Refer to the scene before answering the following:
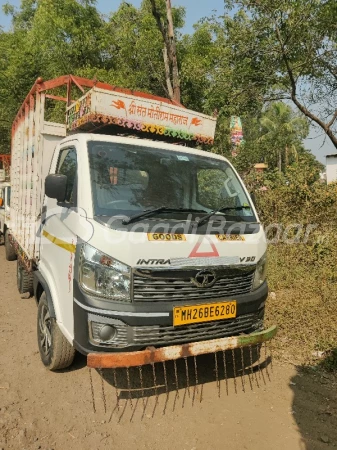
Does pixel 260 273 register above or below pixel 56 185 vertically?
below

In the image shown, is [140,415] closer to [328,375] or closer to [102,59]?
[328,375]

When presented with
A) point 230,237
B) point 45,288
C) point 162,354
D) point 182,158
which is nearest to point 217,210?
point 230,237

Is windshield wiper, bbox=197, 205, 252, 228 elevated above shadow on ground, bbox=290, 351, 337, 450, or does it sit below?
above

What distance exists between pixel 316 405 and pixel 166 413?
4.27 ft

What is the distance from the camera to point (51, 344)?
3533 millimetres

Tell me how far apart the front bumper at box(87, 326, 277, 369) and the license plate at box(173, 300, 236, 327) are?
17 centimetres

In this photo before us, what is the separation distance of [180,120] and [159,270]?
2.04 meters

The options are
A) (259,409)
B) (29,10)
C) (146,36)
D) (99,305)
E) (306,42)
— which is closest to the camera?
(99,305)

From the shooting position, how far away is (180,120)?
426cm

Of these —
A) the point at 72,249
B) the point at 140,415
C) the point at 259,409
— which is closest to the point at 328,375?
the point at 259,409

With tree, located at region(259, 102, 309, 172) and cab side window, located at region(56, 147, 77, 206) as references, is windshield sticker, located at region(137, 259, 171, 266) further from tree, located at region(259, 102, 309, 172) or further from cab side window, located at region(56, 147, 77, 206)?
tree, located at region(259, 102, 309, 172)

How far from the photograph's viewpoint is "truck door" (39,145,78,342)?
3.07 meters

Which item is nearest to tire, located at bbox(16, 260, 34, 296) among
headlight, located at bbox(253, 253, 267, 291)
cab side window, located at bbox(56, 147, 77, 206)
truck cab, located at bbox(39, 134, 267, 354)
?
truck cab, located at bbox(39, 134, 267, 354)

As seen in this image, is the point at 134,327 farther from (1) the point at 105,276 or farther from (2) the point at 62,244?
(2) the point at 62,244
